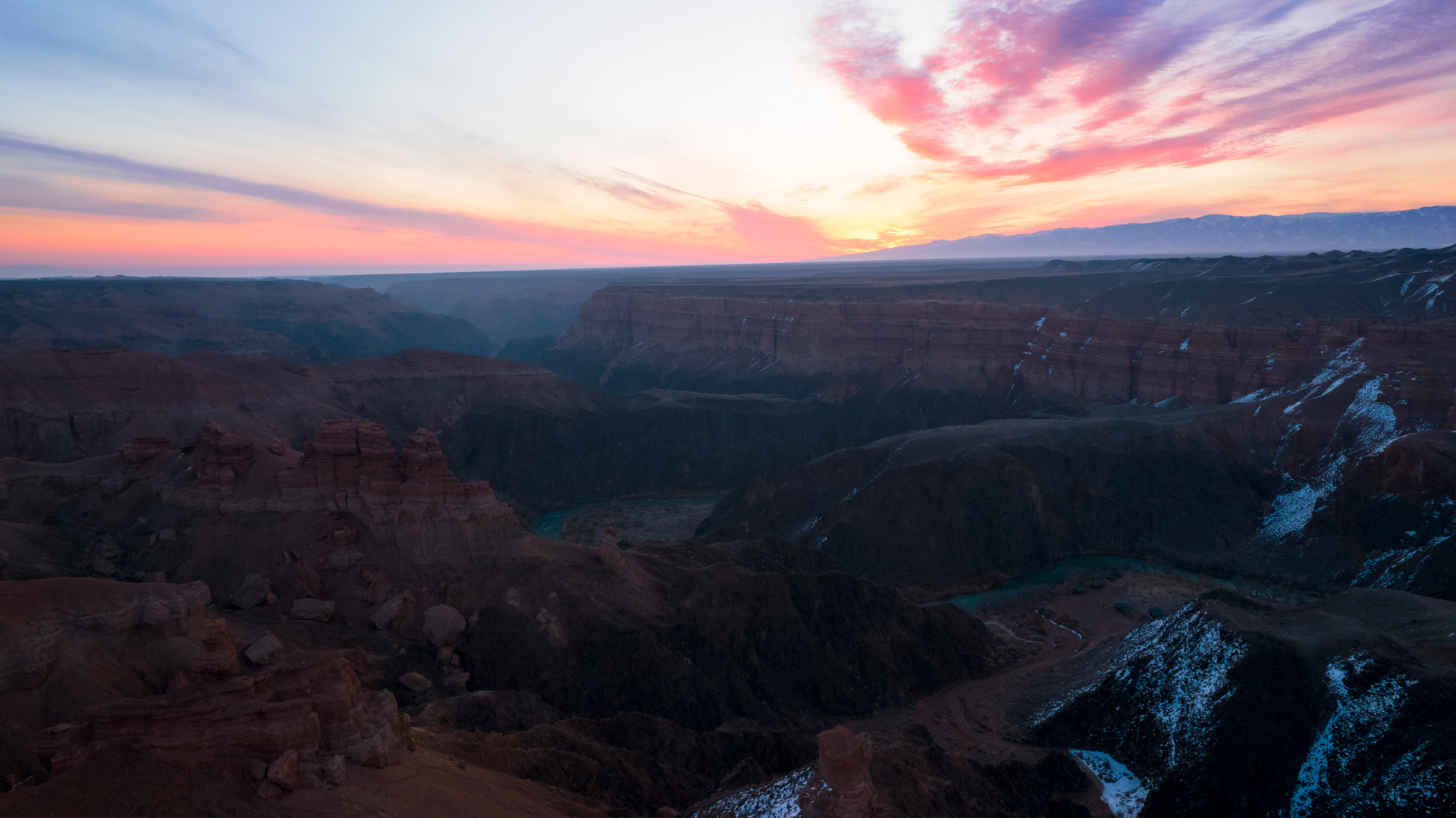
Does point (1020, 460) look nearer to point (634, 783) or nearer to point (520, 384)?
point (634, 783)

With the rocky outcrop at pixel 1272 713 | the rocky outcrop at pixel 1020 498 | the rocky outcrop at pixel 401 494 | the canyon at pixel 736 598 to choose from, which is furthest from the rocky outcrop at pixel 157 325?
the rocky outcrop at pixel 1272 713

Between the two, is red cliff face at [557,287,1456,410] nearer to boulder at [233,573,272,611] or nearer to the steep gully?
the steep gully

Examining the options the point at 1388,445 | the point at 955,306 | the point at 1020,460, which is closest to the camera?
the point at 1388,445

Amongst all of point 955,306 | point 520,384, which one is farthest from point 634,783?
point 955,306

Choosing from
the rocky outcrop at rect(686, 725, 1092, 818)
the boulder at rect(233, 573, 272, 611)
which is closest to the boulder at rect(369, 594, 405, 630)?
the boulder at rect(233, 573, 272, 611)

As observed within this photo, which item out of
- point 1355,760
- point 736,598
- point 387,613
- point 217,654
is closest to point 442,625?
point 387,613

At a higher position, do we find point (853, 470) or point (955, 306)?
point (955, 306)

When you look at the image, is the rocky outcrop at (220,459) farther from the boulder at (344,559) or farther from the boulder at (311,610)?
the boulder at (311,610)
